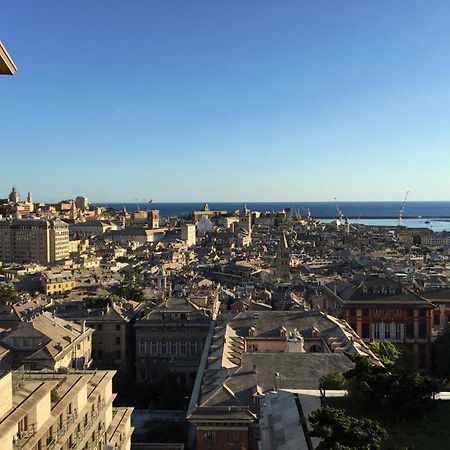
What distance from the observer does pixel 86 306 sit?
5459cm

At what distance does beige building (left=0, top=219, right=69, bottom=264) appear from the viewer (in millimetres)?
135875

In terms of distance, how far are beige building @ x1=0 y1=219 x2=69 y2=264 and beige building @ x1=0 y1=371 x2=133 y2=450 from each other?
384ft

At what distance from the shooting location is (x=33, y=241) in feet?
452

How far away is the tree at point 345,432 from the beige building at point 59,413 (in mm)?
7381

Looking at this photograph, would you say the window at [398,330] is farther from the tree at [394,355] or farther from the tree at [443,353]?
the tree at [394,355]

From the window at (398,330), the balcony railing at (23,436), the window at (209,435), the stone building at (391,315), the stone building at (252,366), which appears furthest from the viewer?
the window at (398,330)

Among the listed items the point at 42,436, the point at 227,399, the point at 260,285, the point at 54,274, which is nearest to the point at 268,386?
the point at 227,399

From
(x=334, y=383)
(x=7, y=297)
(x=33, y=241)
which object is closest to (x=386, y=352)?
(x=334, y=383)

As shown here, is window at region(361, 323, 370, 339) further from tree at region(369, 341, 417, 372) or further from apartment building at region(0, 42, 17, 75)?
apartment building at region(0, 42, 17, 75)

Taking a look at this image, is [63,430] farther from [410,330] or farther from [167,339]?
[410,330]

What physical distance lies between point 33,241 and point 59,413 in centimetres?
12896

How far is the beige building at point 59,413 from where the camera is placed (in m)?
13.5

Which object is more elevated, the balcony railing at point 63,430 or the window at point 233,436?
the balcony railing at point 63,430

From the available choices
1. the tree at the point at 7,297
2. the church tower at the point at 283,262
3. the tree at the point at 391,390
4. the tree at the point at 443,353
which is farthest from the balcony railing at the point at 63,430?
the church tower at the point at 283,262
